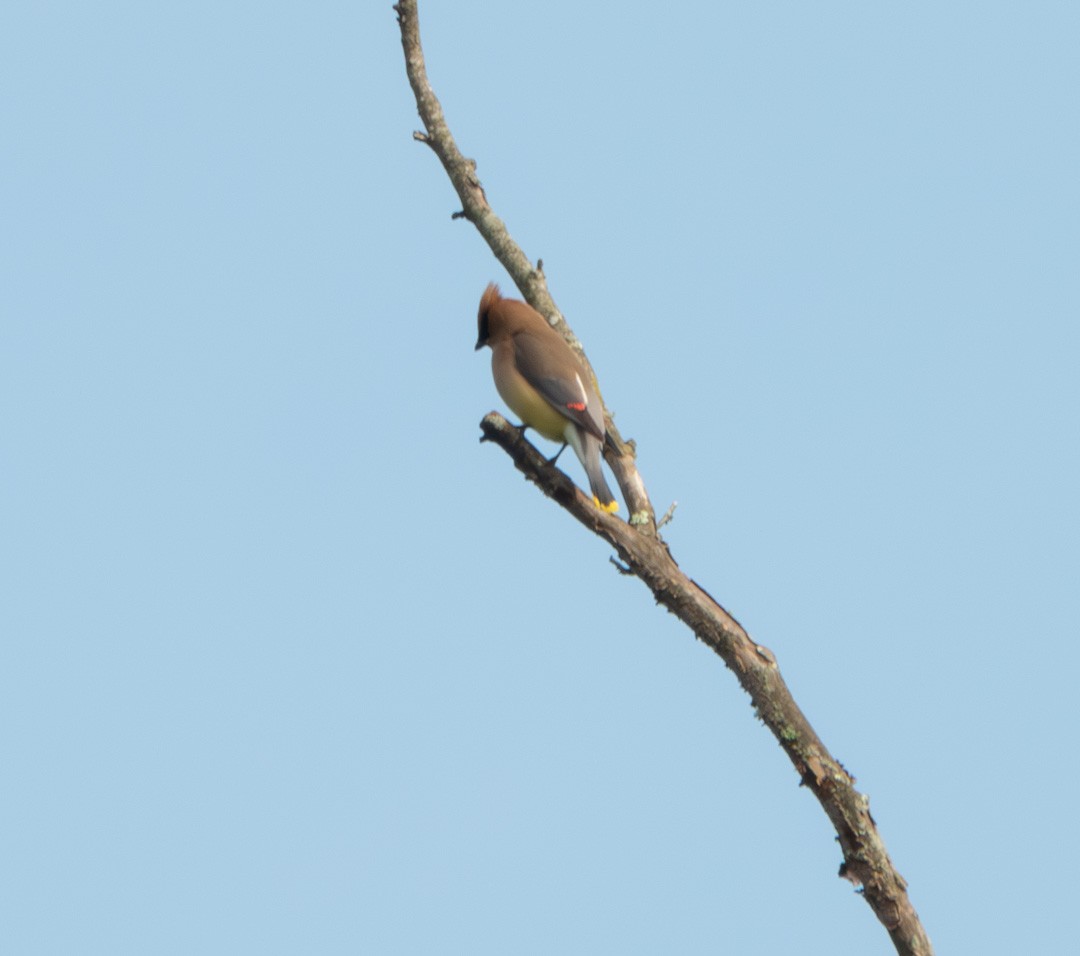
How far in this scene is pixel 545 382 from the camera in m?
8.19

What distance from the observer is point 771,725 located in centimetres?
619

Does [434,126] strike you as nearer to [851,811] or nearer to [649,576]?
[649,576]

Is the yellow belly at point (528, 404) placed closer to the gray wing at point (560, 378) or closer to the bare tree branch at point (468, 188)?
the gray wing at point (560, 378)

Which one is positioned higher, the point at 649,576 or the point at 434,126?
the point at 434,126

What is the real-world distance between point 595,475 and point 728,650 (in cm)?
164

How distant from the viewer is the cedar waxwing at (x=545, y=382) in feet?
26.0

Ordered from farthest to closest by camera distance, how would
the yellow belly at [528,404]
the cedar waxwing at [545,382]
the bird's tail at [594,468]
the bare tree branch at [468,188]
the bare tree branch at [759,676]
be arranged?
the bare tree branch at [468,188]
the yellow belly at [528,404]
the cedar waxwing at [545,382]
the bird's tail at [594,468]
the bare tree branch at [759,676]

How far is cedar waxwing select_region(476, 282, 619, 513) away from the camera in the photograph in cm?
791

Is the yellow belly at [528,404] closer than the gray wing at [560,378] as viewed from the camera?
No

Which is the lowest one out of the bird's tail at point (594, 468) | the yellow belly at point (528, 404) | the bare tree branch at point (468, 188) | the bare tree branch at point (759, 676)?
the bare tree branch at point (759, 676)

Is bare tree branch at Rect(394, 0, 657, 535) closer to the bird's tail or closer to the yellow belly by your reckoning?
the yellow belly

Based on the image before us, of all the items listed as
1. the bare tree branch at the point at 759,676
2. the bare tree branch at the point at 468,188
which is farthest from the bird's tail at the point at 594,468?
the bare tree branch at the point at 468,188

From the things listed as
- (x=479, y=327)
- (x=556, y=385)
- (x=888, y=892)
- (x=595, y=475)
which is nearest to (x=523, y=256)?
(x=479, y=327)

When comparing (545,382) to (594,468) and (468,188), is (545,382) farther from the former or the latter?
(468,188)
